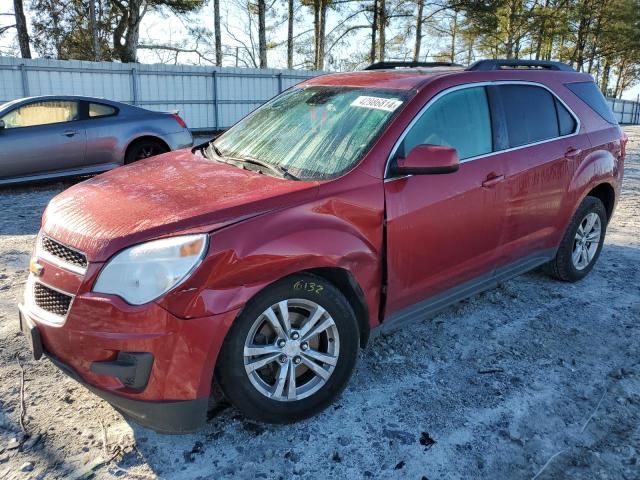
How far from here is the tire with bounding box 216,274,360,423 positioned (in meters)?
2.51

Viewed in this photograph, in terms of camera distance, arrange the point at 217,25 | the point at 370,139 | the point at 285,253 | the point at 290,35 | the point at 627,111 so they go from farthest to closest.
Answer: the point at 627,111, the point at 290,35, the point at 217,25, the point at 370,139, the point at 285,253

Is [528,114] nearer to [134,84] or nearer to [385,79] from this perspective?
[385,79]

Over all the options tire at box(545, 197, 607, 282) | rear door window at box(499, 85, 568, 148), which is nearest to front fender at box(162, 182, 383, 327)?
rear door window at box(499, 85, 568, 148)

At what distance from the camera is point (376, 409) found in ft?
9.64

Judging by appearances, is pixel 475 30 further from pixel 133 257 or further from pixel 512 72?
pixel 133 257

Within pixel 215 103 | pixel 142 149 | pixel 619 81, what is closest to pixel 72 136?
pixel 142 149

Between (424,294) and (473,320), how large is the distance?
900 millimetres

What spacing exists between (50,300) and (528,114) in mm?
3319

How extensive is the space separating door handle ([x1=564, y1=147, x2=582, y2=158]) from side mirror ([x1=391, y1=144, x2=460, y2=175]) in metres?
1.66

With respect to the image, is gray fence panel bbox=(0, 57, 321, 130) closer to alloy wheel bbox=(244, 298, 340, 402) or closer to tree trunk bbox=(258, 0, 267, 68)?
tree trunk bbox=(258, 0, 267, 68)

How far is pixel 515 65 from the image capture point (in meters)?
4.11

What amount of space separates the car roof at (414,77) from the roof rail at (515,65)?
0.07 m

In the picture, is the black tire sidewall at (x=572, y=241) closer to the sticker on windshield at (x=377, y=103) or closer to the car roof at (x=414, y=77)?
the car roof at (x=414, y=77)

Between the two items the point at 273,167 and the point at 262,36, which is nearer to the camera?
the point at 273,167
